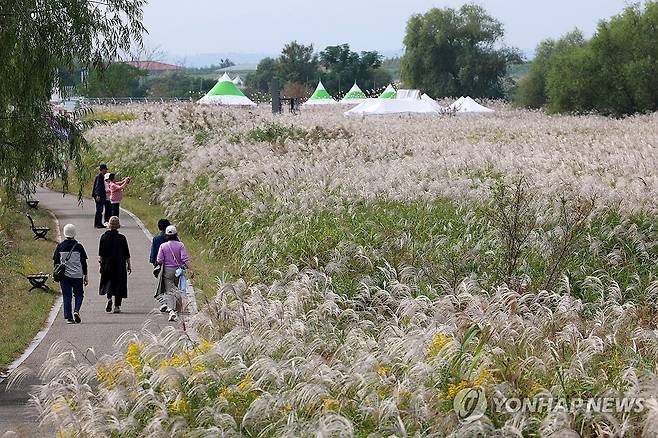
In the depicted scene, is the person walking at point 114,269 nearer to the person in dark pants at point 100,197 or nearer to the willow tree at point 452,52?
the person in dark pants at point 100,197

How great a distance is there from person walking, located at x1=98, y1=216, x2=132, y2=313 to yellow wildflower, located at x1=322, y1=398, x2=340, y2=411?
9896 millimetres

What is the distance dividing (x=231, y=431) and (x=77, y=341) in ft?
25.2

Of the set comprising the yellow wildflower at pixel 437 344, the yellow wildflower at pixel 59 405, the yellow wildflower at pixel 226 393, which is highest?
the yellow wildflower at pixel 437 344

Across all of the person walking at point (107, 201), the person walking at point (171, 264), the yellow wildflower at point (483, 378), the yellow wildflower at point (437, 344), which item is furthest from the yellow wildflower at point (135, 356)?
the person walking at point (107, 201)

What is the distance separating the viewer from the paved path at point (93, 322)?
1181 centimetres

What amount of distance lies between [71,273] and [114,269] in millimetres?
1120

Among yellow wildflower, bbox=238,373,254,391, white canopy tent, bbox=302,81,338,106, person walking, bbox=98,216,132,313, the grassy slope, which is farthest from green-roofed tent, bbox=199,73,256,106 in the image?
yellow wildflower, bbox=238,373,254,391

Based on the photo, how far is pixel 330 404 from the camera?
8.19 meters

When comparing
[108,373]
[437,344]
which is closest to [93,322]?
[108,373]

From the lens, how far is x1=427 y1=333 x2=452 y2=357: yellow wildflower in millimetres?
9031

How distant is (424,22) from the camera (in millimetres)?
101875

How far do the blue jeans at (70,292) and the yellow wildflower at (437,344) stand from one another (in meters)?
8.64

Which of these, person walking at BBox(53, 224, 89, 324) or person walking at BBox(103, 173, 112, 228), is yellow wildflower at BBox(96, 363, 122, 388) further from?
person walking at BBox(103, 173, 112, 228)

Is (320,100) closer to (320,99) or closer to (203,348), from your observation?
(320,99)
